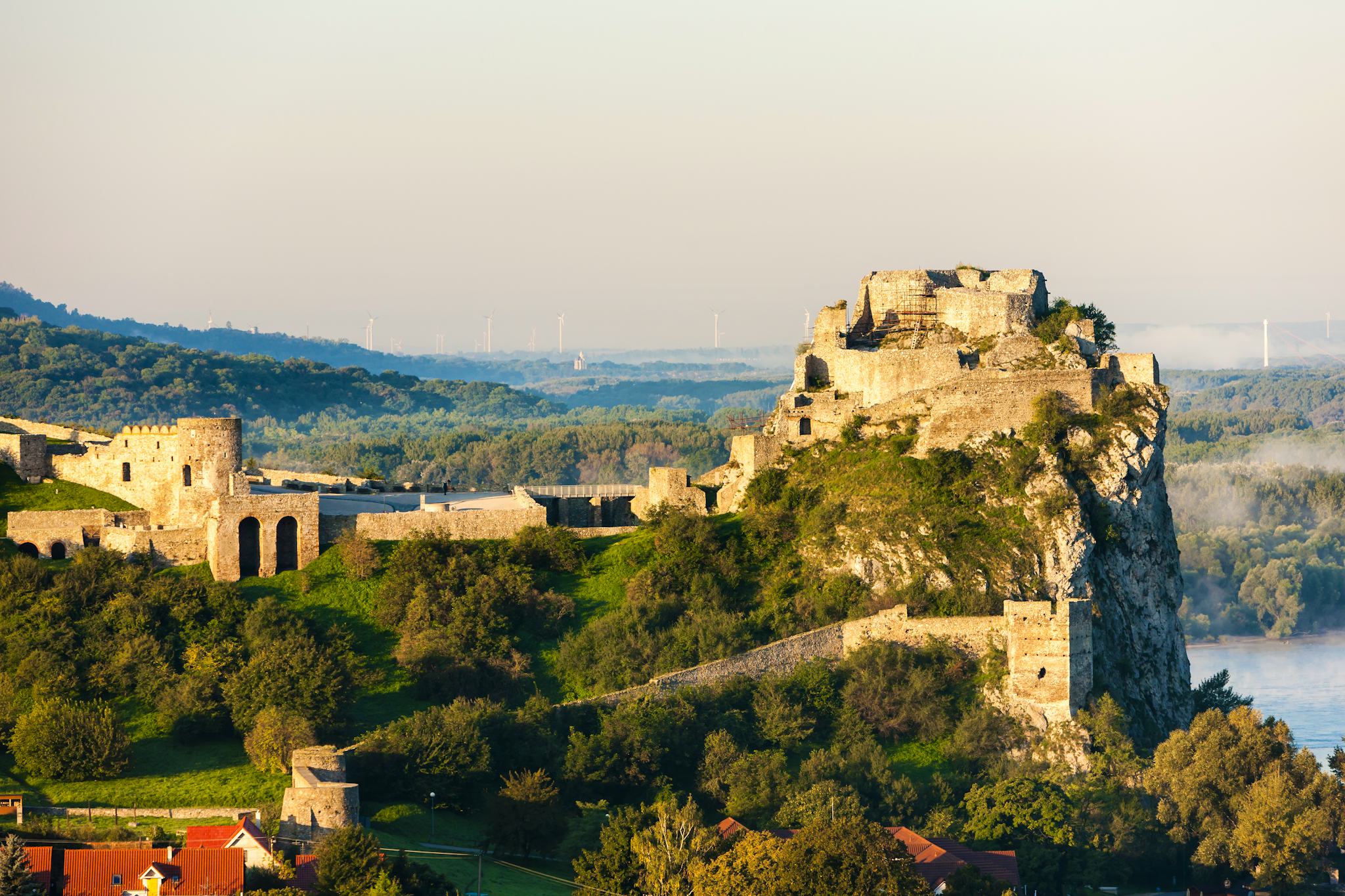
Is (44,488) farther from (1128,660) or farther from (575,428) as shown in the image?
(575,428)

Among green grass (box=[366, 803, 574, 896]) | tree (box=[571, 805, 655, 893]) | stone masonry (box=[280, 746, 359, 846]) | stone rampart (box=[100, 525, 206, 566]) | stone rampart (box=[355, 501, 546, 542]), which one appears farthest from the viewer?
stone rampart (box=[355, 501, 546, 542])

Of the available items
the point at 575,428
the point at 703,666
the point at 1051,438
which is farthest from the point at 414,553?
the point at 575,428

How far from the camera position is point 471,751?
48188 millimetres

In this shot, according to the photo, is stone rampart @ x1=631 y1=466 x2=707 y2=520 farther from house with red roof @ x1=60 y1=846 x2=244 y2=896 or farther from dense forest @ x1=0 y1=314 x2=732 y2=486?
dense forest @ x1=0 y1=314 x2=732 y2=486

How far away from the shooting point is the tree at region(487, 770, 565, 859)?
46656 millimetres

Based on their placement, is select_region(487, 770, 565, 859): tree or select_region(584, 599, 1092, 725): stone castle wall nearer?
select_region(487, 770, 565, 859): tree

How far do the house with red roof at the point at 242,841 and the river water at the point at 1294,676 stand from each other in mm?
49486

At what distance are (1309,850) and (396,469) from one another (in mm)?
109795

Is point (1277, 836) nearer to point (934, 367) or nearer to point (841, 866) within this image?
point (841, 866)

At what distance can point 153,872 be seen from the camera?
132 feet

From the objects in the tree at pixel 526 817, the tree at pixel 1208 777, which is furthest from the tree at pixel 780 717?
the tree at pixel 1208 777

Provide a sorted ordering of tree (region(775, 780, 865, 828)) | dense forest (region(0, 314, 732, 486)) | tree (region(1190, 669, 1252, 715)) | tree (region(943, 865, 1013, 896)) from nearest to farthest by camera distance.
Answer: tree (region(943, 865, 1013, 896)) < tree (region(775, 780, 865, 828)) < tree (region(1190, 669, 1252, 715)) < dense forest (region(0, 314, 732, 486))

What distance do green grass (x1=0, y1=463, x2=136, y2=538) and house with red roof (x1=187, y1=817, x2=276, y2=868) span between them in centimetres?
1905

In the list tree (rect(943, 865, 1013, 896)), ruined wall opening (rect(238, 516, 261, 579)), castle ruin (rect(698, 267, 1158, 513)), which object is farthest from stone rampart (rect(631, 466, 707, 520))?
tree (rect(943, 865, 1013, 896))
